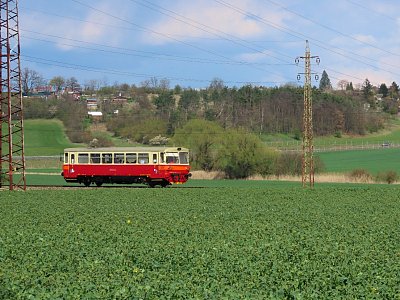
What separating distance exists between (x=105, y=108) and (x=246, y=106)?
98.4 feet

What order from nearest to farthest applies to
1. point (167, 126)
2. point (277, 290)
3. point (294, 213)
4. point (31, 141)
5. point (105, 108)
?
point (277, 290), point (294, 213), point (167, 126), point (31, 141), point (105, 108)

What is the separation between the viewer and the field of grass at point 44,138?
350ft

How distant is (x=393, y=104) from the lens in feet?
628

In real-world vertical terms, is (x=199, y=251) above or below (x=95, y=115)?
below

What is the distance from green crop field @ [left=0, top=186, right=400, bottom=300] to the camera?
12.0m

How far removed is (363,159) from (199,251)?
287 ft

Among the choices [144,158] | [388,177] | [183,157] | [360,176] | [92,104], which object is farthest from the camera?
[92,104]

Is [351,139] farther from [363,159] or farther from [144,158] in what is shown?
[144,158]

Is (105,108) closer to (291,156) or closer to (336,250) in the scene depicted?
(291,156)

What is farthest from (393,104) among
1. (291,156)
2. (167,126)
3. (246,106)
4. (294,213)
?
(294,213)

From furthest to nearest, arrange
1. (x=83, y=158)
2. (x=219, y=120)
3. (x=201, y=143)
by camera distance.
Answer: (x=219, y=120), (x=201, y=143), (x=83, y=158)

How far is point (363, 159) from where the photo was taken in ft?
330

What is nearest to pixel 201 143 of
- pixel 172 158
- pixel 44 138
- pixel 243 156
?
pixel 243 156

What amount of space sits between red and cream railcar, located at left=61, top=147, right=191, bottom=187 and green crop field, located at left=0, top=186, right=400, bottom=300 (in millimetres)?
17537
